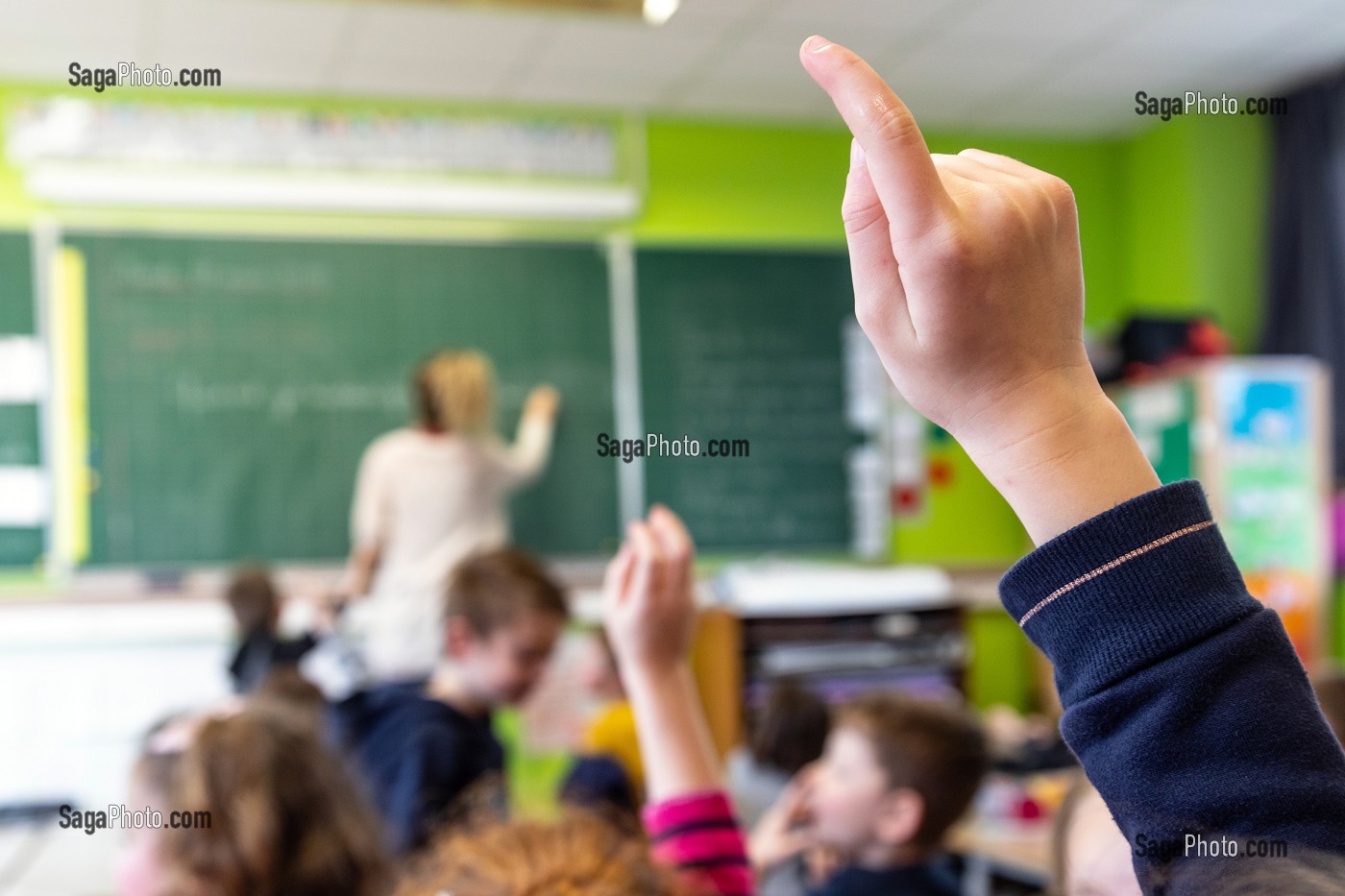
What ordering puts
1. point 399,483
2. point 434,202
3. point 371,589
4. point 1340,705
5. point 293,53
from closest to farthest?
point 1340,705 → point 293,53 → point 399,483 → point 371,589 → point 434,202

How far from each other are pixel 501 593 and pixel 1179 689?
187cm

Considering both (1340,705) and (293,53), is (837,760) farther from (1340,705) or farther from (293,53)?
(293,53)

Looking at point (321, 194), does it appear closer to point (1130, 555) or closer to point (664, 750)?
point (664, 750)

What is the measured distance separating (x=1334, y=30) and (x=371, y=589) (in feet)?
11.3

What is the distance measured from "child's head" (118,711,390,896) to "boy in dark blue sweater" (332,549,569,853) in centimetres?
37

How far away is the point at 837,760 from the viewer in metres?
1.90

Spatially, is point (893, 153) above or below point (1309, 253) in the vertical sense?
below

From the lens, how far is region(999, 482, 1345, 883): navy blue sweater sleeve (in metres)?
0.32

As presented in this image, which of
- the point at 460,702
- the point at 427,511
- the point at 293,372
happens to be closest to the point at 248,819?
the point at 460,702

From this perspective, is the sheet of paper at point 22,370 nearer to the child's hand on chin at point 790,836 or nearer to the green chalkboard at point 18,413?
the green chalkboard at point 18,413

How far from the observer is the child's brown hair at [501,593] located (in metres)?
2.11

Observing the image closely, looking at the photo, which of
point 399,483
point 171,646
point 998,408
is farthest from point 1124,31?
point 171,646

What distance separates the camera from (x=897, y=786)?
1809 mm

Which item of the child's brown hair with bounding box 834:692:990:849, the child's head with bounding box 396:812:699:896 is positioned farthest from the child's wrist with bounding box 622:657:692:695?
the child's brown hair with bounding box 834:692:990:849
